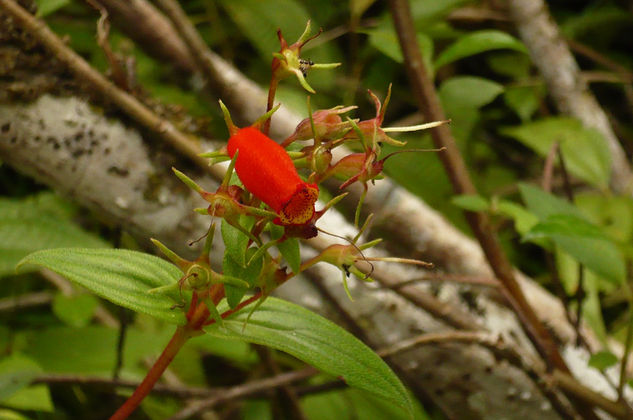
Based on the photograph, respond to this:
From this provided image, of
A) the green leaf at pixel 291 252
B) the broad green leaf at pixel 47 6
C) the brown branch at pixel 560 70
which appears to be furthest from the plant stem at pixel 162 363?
the brown branch at pixel 560 70

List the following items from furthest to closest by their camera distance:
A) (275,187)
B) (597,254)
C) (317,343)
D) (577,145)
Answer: (577,145) < (597,254) < (317,343) < (275,187)

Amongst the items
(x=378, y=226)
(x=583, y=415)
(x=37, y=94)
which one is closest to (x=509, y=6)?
(x=378, y=226)

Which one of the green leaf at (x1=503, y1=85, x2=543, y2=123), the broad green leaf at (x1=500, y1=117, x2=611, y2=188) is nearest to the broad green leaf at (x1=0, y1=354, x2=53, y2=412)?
the broad green leaf at (x1=500, y1=117, x2=611, y2=188)

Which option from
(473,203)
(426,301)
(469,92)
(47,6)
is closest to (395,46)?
(469,92)

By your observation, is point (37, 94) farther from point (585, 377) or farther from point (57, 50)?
point (585, 377)

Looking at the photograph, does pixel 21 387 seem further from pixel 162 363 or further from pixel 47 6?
pixel 47 6

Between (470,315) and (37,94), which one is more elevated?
(37,94)
